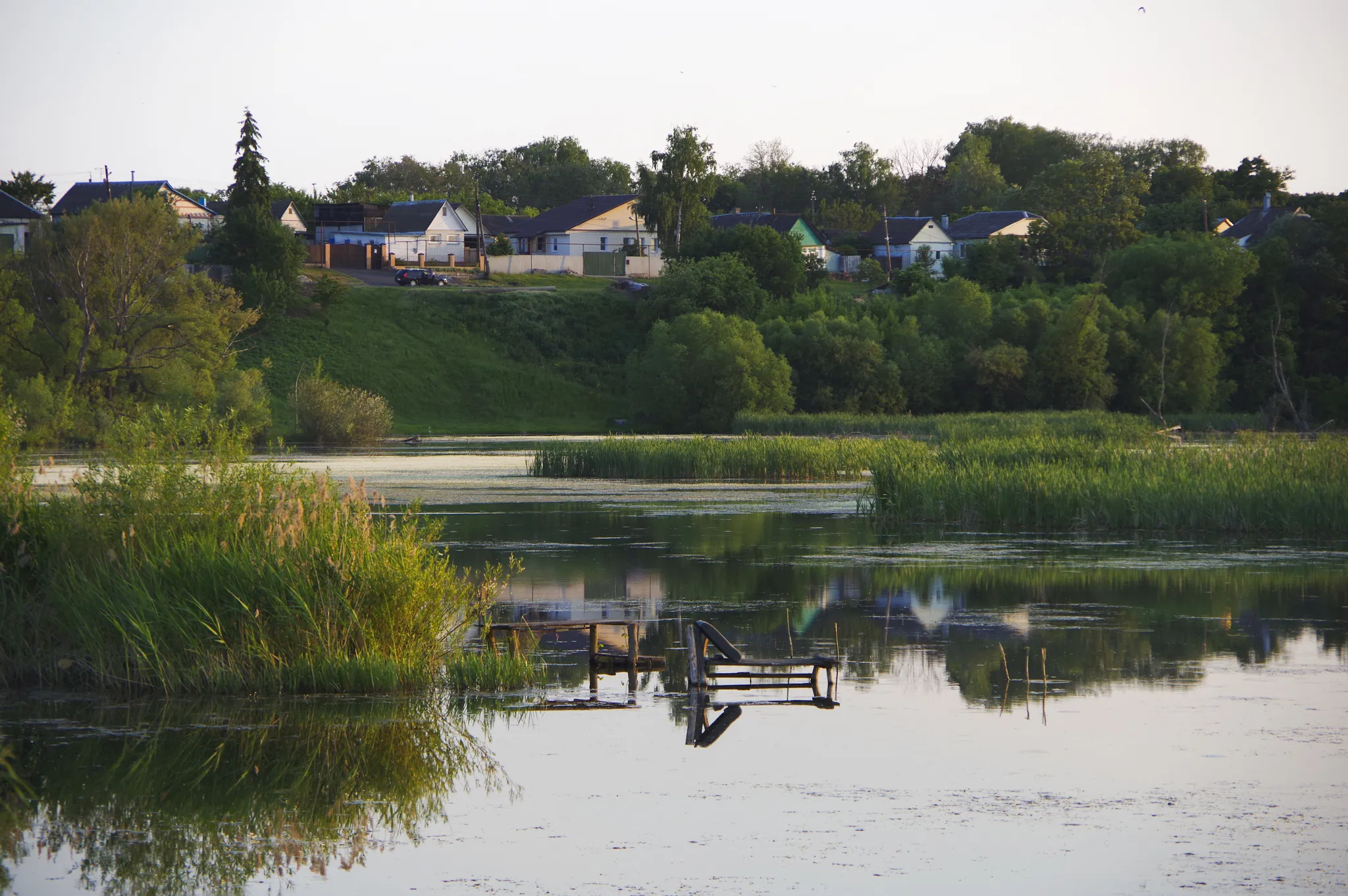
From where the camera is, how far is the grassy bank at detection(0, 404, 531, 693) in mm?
12969

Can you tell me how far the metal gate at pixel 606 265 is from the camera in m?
101

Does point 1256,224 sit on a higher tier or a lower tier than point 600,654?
higher

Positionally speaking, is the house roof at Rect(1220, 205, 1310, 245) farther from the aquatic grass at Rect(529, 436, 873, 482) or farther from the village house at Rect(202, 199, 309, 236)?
the village house at Rect(202, 199, 309, 236)

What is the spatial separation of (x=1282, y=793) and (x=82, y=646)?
10.3m

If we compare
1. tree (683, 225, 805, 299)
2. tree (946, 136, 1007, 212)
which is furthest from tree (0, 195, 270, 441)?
tree (946, 136, 1007, 212)

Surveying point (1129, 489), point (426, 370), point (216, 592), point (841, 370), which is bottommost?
point (1129, 489)

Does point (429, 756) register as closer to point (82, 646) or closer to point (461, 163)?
point (82, 646)

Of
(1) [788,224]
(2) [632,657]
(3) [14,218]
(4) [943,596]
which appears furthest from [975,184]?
(2) [632,657]

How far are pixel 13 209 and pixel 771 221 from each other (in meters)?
51.2

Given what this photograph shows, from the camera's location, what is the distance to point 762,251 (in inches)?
3418

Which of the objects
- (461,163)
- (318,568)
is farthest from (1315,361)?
(461,163)

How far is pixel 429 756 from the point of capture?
1131 cm

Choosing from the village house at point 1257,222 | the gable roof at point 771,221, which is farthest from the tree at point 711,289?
the village house at point 1257,222

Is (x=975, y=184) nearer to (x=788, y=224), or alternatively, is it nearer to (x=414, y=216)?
(x=788, y=224)
